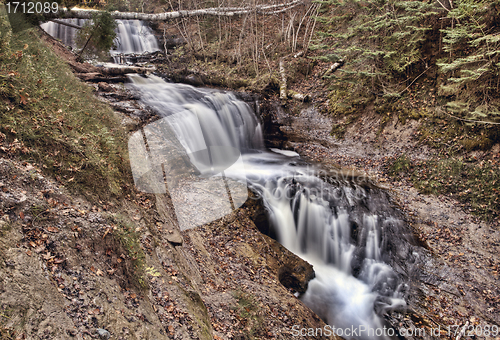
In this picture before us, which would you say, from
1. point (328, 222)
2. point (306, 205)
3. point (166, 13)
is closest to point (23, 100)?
point (306, 205)

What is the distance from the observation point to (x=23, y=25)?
248 inches

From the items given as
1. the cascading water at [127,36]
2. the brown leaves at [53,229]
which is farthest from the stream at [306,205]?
the cascading water at [127,36]

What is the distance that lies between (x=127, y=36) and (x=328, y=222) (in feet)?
70.0

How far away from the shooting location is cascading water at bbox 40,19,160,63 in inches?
732

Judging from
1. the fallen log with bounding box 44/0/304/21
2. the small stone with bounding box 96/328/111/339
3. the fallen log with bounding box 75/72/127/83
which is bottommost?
the small stone with bounding box 96/328/111/339

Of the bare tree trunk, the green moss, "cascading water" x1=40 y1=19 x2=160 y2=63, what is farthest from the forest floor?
"cascading water" x1=40 y1=19 x2=160 y2=63

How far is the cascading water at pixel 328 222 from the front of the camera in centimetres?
695

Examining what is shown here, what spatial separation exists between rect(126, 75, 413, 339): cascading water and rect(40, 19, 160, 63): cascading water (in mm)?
10244

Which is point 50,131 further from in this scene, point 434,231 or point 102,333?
point 434,231

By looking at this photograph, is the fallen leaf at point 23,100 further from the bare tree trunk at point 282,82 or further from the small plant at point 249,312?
the bare tree trunk at point 282,82

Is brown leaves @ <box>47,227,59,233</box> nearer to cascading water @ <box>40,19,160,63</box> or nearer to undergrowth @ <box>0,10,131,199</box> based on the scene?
undergrowth @ <box>0,10,131,199</box>

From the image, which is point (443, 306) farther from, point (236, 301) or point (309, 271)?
point (236, 301)

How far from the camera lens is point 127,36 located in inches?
823

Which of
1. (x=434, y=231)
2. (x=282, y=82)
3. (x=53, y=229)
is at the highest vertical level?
(x=282, y=82)
